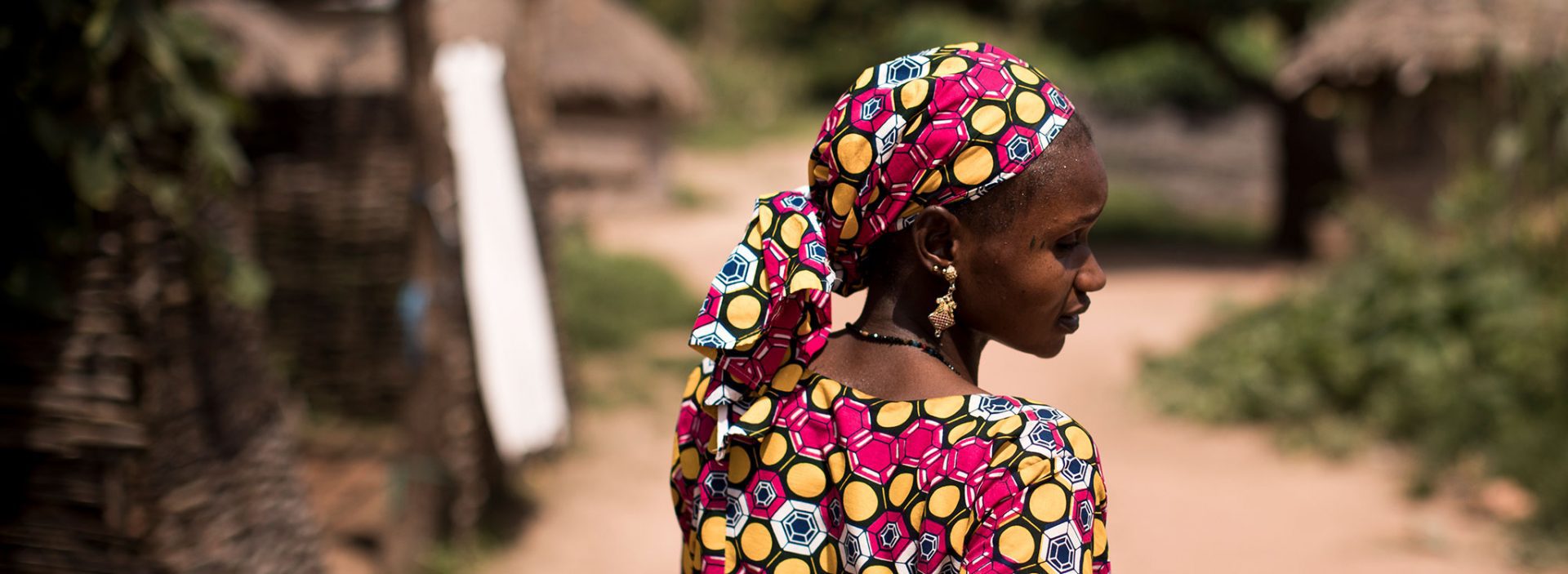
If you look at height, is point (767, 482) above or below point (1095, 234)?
below

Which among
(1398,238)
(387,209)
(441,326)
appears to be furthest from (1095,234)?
(441,326)

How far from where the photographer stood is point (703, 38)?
28.1 meters

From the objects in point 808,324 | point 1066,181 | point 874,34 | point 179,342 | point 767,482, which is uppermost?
point 874,34

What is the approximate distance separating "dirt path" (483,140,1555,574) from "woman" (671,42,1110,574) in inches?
88.4

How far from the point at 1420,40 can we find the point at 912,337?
969 centimetres

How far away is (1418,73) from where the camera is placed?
9648 millimetres

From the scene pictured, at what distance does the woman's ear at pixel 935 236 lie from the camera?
4.41ft

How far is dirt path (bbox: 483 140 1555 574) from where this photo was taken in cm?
511

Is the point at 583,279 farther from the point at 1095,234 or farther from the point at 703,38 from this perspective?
the point at 703,38

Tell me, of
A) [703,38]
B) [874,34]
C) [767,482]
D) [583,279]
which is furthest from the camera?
[703,38]

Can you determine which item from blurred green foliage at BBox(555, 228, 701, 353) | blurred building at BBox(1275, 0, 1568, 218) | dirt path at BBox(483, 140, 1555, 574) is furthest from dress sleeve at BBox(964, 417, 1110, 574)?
blurred building at BBox(1275, 0, 1568, 218)

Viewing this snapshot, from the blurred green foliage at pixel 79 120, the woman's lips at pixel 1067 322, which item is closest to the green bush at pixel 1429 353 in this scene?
the woman's lips at pixel 1067 322

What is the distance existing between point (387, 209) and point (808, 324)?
5.69 meters

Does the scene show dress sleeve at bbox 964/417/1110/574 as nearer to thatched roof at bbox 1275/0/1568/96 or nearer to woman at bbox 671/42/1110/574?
woman at bbox 671/42/1110/574
